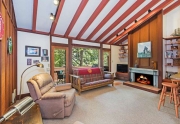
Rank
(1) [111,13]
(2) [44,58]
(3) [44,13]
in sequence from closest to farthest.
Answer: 1. (3) [44,13]
2. (1) [111,13]
3. (2) [44,58]

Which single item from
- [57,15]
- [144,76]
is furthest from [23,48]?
[144,76]

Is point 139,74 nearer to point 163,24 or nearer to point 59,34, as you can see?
point 163,24

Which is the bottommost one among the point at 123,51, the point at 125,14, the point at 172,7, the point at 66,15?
the point at 123,51

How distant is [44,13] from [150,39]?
15.9 feet

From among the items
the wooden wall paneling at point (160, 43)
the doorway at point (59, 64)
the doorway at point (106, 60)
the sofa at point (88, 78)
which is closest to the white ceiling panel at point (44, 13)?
the doorway at point (59, 64)

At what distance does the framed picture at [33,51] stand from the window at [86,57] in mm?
2385

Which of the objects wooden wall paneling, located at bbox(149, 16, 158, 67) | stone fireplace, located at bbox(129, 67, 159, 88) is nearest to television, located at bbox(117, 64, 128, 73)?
stone fireplace, located at bbox(129, 67, 159, 88)

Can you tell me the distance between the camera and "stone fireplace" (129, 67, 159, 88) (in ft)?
15.1

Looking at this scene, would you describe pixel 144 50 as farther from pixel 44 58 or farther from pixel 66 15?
pixel 44 58

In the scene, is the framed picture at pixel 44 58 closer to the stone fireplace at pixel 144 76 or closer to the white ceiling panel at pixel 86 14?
the white ceiling panel at pixel 86 14

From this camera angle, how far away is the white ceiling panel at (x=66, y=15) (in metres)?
3.13

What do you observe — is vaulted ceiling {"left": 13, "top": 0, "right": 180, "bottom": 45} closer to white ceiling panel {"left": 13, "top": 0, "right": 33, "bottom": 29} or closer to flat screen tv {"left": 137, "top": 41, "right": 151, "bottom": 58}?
white ceiling panel {"left": 13, "top": 0, "right": 33, "bottom": 29}

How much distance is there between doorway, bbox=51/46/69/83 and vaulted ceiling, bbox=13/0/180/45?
724 millimetres

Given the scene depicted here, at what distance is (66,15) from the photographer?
359 centimetres
